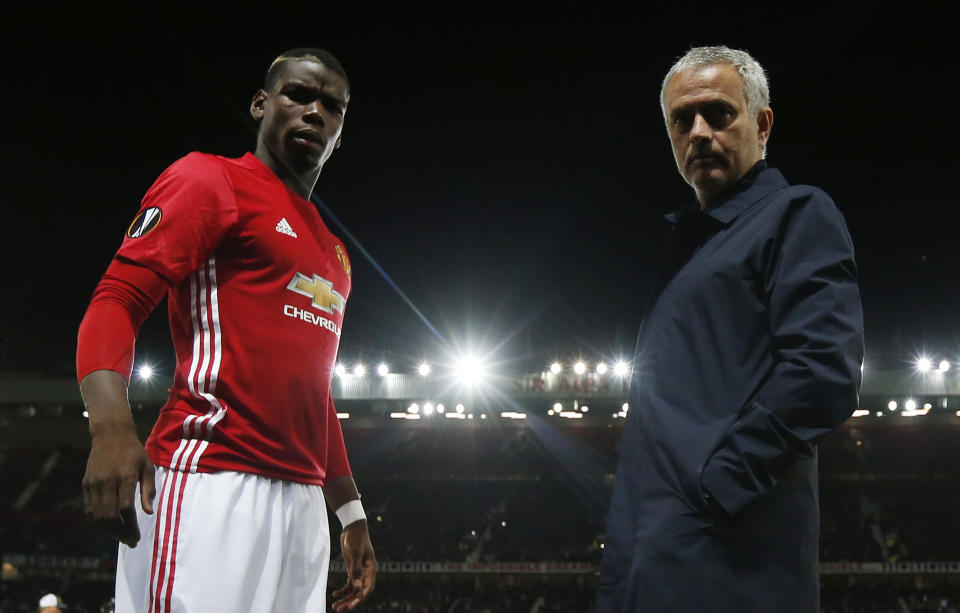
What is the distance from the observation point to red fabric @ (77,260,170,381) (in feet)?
6.19

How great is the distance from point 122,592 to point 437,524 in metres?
24.0

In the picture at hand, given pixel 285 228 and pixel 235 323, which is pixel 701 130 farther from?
pixel 235 323

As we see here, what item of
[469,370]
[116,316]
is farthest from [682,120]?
[469,370]

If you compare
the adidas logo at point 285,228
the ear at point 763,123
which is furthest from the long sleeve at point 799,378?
the adidas logo at point 285,228

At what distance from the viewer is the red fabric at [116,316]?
1.89 metres

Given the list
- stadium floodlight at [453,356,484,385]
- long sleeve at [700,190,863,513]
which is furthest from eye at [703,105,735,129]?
stadium floodlight at [453,356,484,385]

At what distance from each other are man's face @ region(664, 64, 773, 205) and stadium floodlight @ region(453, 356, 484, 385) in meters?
20.5

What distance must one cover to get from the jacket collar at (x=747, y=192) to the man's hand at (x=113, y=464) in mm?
1528

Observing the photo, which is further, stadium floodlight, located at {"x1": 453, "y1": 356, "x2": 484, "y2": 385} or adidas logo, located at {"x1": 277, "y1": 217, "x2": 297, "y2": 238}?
stadium floodlight, located at {"x1": 453, "y1": 356, "x2": 484, "y2": 385}

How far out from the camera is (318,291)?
7.91 ft

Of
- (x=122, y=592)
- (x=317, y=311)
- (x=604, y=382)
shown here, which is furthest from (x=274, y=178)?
(x=604, y=382)

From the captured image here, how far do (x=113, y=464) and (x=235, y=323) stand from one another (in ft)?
1.78

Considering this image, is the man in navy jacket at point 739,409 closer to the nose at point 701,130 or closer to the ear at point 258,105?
the nose at point 701,130

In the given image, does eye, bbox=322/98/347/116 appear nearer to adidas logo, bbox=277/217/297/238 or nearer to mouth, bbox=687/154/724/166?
adidas logo, bbox=277/217/297/238
